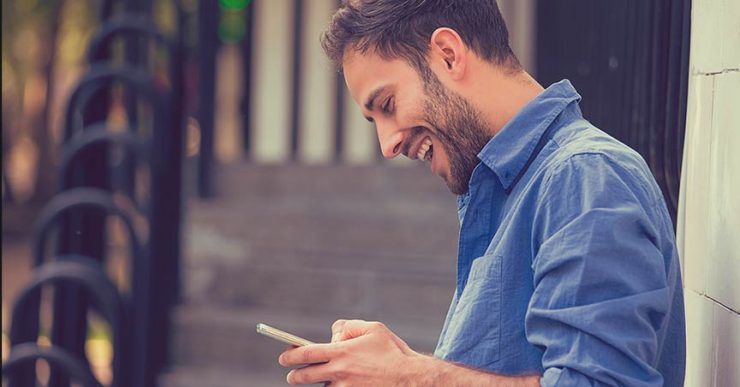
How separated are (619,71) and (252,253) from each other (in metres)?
3.21

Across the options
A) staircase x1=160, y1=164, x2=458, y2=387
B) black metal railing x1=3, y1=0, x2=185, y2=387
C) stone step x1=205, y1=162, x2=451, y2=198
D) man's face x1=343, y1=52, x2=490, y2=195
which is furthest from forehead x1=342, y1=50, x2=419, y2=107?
stone step x1=205, y1=162, x2=451, y2=198

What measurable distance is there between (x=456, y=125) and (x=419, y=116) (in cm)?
7

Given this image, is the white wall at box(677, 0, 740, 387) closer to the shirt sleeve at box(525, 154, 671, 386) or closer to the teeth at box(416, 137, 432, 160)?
the shirt sleeve at box(525, 154, 671, 386)

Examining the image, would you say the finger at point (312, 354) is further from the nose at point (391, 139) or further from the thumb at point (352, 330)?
the nose at point (391, 139)

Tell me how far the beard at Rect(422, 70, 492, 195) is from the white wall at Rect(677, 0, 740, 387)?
442 mm

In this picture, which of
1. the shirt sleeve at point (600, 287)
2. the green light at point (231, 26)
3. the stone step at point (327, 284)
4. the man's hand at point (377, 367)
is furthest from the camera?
the green light at point (231, 26)

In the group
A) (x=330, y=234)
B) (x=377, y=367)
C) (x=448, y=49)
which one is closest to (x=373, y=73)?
(x=448, y=49)

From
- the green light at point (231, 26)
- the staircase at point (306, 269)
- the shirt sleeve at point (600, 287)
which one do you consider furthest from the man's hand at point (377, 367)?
the green light at point (231, 26)

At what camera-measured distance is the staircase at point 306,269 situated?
16.9ft

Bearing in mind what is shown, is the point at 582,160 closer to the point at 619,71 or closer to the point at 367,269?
the point at 619,71

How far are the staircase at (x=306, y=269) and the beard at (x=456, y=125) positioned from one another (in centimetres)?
300

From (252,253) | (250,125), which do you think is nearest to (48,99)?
(250,125)

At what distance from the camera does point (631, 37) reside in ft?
9.03

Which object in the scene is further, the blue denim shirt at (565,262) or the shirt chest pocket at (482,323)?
the shirt chest pocket at (482,323)
